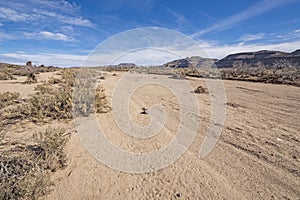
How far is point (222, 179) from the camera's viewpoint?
11.9ft

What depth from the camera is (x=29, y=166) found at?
3.45 meters

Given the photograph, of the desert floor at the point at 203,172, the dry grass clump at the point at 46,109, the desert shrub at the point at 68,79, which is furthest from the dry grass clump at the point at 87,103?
the desert shrub at the point at 68,79

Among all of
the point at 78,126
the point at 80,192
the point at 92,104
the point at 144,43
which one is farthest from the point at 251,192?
the point at 144,43

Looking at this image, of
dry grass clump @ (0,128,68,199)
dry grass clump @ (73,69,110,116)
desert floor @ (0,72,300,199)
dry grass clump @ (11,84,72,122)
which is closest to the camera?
dry grass clump @ (0,128,68,199)

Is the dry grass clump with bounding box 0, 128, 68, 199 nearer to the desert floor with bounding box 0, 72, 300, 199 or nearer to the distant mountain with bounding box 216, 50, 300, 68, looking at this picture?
the desert floor with bounding box 0, 72, 300, 199

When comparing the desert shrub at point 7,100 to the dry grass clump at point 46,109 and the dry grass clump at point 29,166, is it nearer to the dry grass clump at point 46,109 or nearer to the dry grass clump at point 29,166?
the dry grass clump at point 46,109

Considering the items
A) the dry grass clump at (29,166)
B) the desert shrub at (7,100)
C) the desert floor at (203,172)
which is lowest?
the desert floor at (203,172)

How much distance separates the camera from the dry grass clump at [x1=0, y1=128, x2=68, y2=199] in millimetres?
2797

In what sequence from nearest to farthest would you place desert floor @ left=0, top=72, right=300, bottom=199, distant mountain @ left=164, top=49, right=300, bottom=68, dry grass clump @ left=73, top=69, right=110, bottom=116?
desert floor @ left=0, top=72, right=300, bottom=199, dry grass clump @ left=73, top=69, right=110, bottom=116, distant mountain @ left=164, top=49, right=300, bottom=68

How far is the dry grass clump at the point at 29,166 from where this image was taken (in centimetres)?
280

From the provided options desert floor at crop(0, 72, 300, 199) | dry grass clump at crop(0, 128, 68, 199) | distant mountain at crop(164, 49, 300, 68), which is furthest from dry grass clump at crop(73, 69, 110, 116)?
distant mountain at crop(164, 49, 300, 68)

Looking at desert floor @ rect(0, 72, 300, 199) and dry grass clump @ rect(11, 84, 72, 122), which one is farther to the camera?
dry grass clump @ rect(11, 84, 72, 122)

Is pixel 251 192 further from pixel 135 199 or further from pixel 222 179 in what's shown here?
pixel 135 199

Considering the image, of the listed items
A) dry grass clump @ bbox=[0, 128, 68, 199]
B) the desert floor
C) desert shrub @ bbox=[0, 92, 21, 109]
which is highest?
desert shrub @ bbox=[0, 92, 21, 109]
